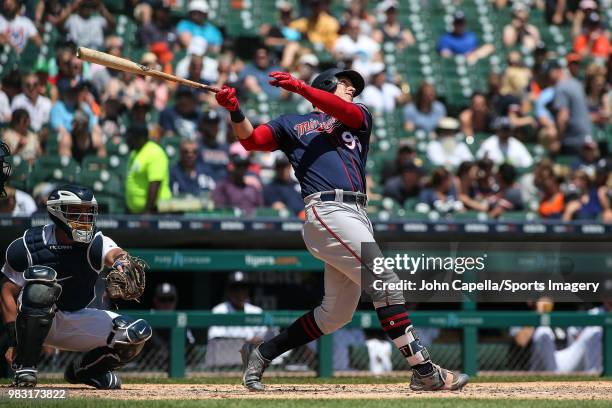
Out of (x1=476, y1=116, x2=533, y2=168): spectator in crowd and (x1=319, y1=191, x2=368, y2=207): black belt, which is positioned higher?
(x1=476, y1=116, x2=533, y2=168): spectator in crowd

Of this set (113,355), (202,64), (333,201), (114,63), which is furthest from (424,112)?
(113,355)

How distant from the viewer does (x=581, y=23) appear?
54.3 feet

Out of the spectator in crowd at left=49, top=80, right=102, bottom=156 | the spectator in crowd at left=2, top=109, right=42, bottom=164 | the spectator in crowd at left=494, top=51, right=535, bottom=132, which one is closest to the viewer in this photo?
the spectator in crowd at left=2, top=109, right=42, bottom=164

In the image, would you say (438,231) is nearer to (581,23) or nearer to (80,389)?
(80,389)

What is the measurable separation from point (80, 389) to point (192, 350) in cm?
257

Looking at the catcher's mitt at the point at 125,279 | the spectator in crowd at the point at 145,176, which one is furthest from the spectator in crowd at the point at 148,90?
the catcher's mitt at the point at 125,279

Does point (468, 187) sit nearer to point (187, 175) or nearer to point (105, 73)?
point (187, 175)

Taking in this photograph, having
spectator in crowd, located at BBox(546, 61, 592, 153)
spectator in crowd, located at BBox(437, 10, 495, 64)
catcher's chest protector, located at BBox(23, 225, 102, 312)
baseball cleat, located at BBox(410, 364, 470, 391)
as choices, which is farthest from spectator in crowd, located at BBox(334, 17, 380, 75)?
baseball cleat, located at BBox(410, 364, 470, 391)

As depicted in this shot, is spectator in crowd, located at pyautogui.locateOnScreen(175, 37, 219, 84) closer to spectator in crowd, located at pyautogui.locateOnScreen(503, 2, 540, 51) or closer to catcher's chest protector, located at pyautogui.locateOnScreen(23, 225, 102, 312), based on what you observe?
spectator in crowd, located at pyautogui.locateOnScreen(503, 2, 540, 51)

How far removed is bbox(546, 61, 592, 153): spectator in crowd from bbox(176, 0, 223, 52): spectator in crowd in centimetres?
397

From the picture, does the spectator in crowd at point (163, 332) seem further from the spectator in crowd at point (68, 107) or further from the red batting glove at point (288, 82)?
the red batting glove at point (288, 82)

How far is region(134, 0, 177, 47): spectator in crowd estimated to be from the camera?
13.6 metres

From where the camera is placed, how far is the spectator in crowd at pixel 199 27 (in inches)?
550

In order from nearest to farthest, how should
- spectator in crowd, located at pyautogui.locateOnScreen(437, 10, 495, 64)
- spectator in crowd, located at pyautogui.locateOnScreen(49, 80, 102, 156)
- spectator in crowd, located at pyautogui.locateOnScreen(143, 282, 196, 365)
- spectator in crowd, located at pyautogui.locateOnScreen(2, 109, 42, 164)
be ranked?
spectator in crowd, located at pyautogui.locateOnScreen(143, 282, 196, 365), spectator in crowd, located at pyautogui.locateOnScreen(2, 109, 42, 164), spectator in crowd, located at pyautogui.locateOnScreen(49, 80, 102, 156), spectator in crowd, located at pyautogui.locateOnScreen(437, 10, 495, 64)
